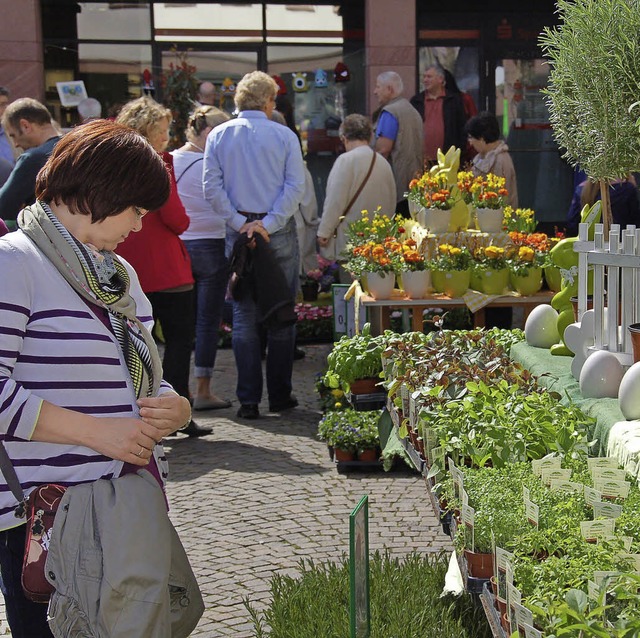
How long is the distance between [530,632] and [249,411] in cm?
471

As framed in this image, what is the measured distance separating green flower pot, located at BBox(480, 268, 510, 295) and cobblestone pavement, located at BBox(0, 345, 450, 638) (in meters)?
1.35

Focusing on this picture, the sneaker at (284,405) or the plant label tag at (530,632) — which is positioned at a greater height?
the plant label tag at (530,632)

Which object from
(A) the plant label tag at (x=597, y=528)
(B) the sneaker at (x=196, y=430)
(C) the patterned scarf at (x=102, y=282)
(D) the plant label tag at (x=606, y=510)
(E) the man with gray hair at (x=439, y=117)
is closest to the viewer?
(C) the patterned scarf at (x=102, y=282)

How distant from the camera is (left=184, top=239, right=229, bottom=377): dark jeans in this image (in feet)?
22.4

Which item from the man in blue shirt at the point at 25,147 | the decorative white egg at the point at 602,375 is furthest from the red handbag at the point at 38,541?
the man in blue shirt at the point at 25,147

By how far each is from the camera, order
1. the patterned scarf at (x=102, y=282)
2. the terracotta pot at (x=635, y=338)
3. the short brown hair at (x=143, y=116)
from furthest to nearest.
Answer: the short brown hair at (x=143, y=116), the terracotta pot at (x=635, y=338), the patterned scarf at (x=102, y=282)

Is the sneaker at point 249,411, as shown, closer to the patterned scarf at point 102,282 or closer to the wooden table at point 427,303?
the wooden table at point 427,303

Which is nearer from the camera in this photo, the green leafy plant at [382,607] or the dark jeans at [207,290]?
the green leafy plant at [382,607]

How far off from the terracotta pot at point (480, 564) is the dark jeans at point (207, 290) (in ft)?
13.8

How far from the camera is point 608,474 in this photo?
8.63 ft

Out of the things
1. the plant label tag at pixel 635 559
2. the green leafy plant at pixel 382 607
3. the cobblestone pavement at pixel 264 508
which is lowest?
the cobblestone pavement at pixel 264 508

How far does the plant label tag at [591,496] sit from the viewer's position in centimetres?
259

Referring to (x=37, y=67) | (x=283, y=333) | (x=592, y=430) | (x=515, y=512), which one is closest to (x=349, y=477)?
(x=283, y=333)

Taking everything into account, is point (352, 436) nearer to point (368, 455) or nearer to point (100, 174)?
point (368, 455)
